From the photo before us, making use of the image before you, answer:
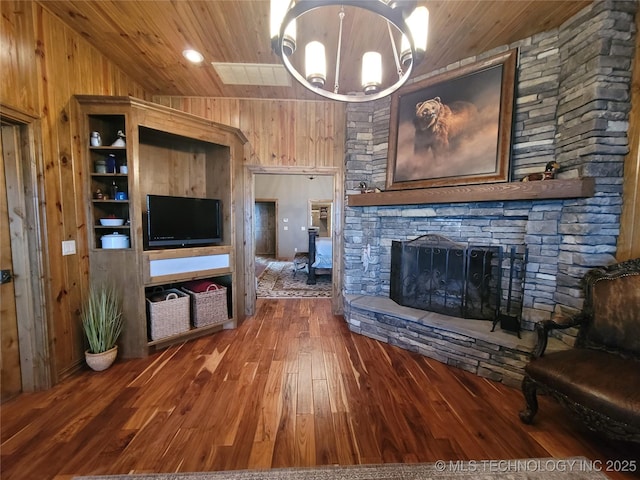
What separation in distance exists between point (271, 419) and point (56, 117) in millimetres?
2830

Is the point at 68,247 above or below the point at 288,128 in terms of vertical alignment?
below

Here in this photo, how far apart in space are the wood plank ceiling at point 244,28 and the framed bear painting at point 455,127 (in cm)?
23

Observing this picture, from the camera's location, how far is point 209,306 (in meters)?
2.87

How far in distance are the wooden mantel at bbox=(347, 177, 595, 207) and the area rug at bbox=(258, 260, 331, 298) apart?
2069 millimetres

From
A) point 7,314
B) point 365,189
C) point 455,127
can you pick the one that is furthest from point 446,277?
point 7,314

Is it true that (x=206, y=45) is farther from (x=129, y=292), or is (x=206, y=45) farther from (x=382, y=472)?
(x=382, y=472)

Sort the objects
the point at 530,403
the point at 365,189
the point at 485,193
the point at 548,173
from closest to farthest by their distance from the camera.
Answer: the point at 530,403 → the point at 548,173 → the point at 485,193 → the point at 365,189

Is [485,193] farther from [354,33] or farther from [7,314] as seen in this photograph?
[7,314]

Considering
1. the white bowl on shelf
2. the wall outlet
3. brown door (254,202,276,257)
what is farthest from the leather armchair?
brown door (254,202,276,257)

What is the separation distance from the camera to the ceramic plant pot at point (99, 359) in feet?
7.14

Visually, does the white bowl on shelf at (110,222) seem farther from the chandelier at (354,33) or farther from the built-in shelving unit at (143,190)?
the chandelier at (354,33)

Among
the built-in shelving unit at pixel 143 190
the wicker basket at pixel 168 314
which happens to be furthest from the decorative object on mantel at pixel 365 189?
the wicker basket at pixel 168 314

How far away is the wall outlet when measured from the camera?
212cm

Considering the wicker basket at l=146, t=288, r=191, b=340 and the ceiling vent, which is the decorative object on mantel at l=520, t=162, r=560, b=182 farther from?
the wicker basket at l=146, t=288, r=191, b=340
